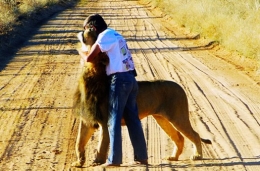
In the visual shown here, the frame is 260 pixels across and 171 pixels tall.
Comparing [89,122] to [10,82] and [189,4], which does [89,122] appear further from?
[189,4]

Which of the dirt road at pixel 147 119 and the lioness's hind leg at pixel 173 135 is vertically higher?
the dirt road at pixel 147 119

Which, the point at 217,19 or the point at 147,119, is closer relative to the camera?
the point at 147,119

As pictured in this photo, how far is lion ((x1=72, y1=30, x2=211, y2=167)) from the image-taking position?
627cm

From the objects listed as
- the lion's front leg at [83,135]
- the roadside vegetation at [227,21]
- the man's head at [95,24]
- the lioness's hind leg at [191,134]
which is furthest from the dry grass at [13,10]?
→ the man's head at [95,24]

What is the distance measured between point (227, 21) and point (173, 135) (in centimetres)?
1275

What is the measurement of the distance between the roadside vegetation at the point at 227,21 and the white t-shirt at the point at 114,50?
366 inches

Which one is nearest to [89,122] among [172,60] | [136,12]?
[172,60]

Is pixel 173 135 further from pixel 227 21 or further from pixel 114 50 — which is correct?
pixel 227 21

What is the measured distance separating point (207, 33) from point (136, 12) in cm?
1316

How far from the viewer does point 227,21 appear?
19594mm

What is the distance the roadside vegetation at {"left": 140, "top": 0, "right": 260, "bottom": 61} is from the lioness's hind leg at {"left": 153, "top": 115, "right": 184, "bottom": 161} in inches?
318

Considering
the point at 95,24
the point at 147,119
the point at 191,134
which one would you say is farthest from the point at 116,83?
the point at 147,119

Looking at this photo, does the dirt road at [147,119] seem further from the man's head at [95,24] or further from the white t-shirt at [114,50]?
the man's head at [95,24]

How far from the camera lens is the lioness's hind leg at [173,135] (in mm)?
7406
